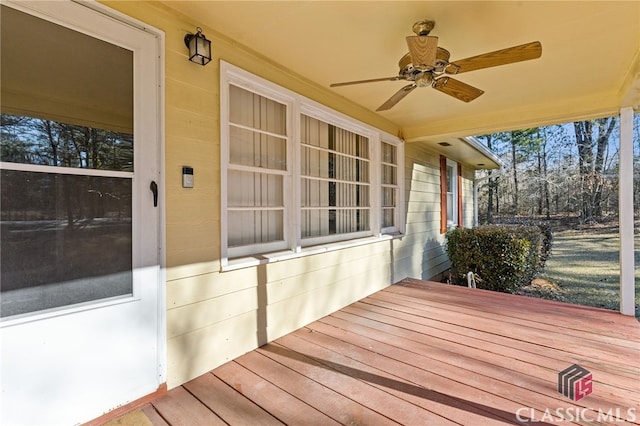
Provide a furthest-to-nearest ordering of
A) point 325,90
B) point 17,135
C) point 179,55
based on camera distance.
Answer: point 325,90 → point 179,55 → point 17,135

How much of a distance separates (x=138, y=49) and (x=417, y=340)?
9.98ft

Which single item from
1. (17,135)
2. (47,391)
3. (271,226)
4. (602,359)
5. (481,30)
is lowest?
(602,359)

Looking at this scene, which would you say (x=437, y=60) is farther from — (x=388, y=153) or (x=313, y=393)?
(x=388, y=153)

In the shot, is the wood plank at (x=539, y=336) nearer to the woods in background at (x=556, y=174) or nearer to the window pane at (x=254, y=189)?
the window pane at (x=254, y=189)

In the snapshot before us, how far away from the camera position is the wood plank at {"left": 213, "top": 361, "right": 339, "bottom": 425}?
168 centimetres

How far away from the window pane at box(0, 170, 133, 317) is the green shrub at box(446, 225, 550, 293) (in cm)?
520

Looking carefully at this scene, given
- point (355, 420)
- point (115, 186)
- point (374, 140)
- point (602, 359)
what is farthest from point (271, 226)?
point (602, 359)

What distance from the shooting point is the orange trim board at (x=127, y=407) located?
5.41ft

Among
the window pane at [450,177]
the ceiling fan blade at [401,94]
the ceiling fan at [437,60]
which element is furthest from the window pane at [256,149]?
the window pane at [450,177]

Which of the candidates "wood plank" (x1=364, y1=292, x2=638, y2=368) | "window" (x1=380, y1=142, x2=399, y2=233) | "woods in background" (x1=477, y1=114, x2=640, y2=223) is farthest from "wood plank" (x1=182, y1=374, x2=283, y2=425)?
"woods in background" (x1=477, y1=114, x2=640, y2=223)

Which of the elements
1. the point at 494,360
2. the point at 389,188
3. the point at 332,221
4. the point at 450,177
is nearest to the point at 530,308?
the point at 494,360

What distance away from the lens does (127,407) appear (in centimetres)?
176

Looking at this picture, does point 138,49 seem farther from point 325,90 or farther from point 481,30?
point 481,30

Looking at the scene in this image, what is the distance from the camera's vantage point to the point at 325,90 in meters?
3.35
